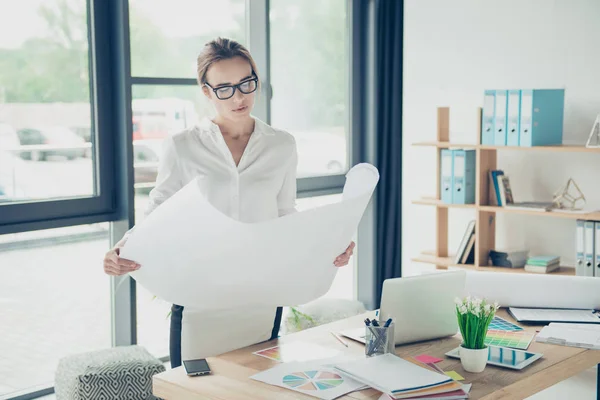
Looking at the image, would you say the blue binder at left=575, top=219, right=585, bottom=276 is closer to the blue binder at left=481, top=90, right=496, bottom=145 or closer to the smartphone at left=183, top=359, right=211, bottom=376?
the blue binder at left=481, top=90, right=496, bottom=145

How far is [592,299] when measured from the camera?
2812 millimetres

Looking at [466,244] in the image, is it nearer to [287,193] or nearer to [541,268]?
[541,268]

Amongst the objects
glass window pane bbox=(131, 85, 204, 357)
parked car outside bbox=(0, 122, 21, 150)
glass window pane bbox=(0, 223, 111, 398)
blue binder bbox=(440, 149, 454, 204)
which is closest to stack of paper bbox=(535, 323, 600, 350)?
blue binder bbox=(440, 149, 454, 204)

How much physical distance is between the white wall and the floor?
1.07 m

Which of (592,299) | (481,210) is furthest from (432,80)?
(592,299)

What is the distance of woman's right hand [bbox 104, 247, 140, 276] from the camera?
2.19m

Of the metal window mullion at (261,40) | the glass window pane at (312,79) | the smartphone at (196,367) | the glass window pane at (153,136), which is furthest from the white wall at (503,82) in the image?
the smartphone at (196,367)

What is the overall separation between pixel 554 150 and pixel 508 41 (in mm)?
749

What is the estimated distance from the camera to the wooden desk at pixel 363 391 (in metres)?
1.99

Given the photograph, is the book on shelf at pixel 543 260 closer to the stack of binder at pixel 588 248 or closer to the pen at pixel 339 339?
Answer: the stack of binder at pixel 588 248

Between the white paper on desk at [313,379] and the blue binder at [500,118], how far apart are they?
219 centimetres

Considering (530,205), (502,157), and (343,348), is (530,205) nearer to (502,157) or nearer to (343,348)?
(502,157)

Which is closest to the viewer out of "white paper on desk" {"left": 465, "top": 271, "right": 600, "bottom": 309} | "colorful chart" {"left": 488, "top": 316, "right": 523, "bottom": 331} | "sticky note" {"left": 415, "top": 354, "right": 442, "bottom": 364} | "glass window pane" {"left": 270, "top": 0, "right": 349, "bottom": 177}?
"sticky note" {"left": 415, "top": 354, "right": 442, "bottom": 364}

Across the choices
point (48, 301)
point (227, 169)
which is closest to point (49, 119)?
point (48, 301)
